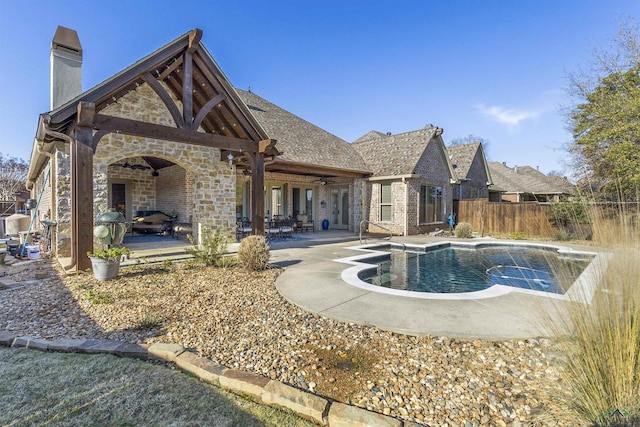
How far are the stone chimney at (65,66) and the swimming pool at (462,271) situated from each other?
28.6 ft

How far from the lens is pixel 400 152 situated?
16.5 meters

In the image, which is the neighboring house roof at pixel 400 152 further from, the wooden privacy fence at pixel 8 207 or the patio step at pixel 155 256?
the wooden privacy fence at pixel 8 207

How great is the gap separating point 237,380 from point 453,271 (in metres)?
6.65

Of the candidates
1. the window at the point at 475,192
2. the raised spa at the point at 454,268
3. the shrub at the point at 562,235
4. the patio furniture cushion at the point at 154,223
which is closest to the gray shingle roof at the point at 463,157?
the window at the point at 475,192

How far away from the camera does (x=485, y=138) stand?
46.6 metres

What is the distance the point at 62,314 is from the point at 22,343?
0.94 m

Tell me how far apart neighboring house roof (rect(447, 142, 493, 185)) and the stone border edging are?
824 inches

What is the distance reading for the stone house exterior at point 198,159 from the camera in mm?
6805

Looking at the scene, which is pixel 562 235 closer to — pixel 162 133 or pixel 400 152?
pixel 400 152

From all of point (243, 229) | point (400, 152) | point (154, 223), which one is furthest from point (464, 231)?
point (154, 223)

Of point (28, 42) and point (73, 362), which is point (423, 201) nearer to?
point (73, 362)

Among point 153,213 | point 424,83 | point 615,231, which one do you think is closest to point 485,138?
point 424,83

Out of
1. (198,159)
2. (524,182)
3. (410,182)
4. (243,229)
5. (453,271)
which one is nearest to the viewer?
(453,271)

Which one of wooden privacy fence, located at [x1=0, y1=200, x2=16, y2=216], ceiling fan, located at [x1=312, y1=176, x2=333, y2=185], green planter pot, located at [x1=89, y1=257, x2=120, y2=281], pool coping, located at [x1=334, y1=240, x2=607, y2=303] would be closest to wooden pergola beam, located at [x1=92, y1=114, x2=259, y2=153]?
green planter pot, located at [x1=89, y1=257, x2=120, y2=281]
